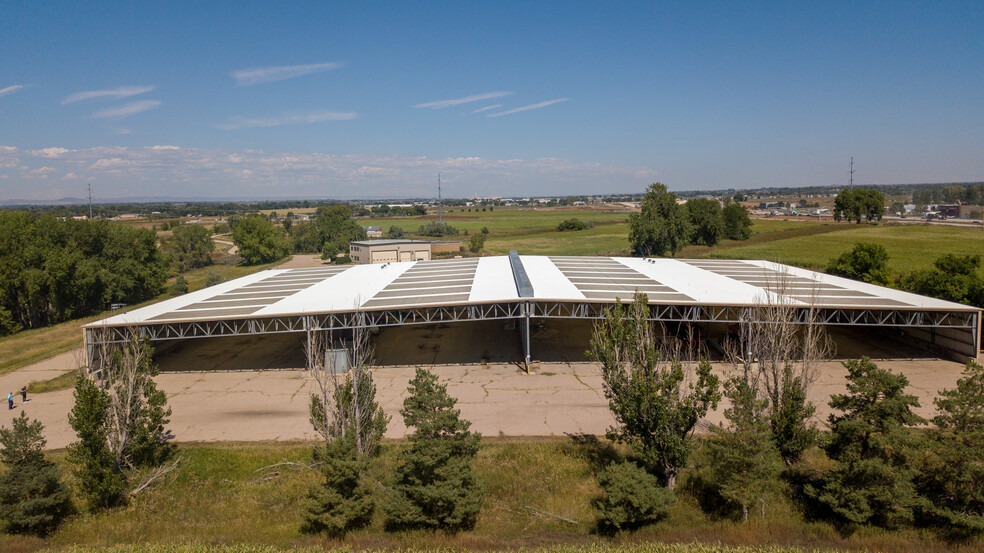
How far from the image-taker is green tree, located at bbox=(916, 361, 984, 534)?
14227 mm

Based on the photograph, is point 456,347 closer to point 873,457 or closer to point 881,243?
point 873,457

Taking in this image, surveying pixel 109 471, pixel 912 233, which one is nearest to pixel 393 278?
pixel 109 471

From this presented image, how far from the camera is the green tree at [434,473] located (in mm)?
14992

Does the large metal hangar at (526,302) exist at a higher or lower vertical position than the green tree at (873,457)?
higher

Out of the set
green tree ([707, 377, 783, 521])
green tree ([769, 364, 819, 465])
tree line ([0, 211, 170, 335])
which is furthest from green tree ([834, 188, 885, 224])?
tree line ([0, 211, 170, 335])

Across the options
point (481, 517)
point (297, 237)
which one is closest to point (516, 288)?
point (481, 517)

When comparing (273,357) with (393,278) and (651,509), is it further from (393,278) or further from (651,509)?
(651,509)

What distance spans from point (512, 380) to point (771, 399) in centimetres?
1267

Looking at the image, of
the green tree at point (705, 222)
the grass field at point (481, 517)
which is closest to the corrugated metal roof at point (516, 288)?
the grass field at point (481, 517)

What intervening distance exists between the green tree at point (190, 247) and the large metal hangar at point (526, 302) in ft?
180

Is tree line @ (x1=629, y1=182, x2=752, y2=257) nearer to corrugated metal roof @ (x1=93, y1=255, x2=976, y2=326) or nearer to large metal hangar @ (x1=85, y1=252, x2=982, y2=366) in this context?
corrugated metal roof @ (x1=93, y1=255, x2=976, y2=326)

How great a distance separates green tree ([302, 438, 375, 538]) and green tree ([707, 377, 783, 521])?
10559 millimetres

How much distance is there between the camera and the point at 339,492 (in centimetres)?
1560

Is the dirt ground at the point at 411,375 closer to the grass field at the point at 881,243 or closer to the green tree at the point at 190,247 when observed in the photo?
the grass field at the point at 881,243
